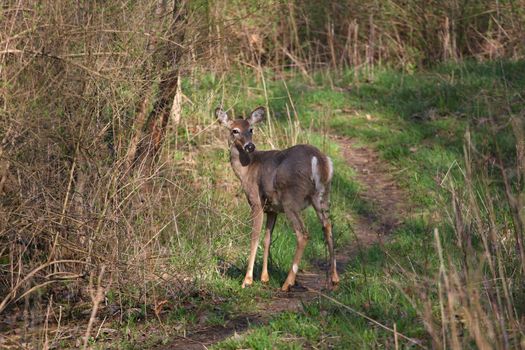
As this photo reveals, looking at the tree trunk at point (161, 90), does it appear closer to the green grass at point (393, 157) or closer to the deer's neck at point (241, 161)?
the deer's neck at point (241, 161)

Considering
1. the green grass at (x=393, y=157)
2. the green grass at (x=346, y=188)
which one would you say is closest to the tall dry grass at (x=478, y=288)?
the green grass at (x=346, y=188)

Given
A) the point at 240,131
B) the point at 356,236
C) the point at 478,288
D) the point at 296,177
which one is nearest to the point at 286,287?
the point at 296,177

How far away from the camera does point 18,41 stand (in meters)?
7.39

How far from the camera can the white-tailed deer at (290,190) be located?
8781 millimetres

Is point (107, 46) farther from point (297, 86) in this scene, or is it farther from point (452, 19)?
point (452, 19)

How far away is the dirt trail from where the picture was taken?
741 cm

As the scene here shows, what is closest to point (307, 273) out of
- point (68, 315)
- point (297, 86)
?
point (68, 315)

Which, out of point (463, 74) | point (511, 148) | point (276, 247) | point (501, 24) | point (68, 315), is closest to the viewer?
point (68, 315)

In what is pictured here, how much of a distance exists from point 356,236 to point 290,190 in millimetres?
2495

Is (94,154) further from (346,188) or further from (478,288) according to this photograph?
(346,188)

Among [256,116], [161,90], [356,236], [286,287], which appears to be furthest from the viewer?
[256,116]

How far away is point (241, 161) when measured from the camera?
31.3ft

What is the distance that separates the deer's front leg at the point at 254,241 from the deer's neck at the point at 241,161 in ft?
1.43

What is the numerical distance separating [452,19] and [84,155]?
33.2 feet
